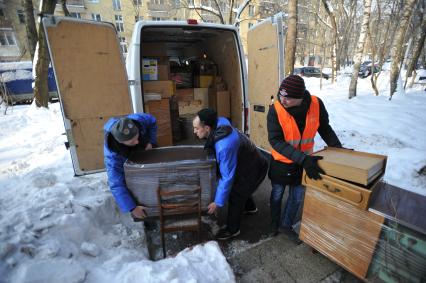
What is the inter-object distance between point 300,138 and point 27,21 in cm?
1062

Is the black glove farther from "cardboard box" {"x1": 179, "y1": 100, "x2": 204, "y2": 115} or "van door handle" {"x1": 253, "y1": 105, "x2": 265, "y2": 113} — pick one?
"cardboard box" {"x1": 179, "y1": 100, "x2": 204, "y2": 115}

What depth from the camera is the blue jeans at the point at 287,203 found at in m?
2.28

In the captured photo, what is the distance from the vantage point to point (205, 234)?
8.34 ft

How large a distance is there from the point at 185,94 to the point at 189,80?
434 millimetres

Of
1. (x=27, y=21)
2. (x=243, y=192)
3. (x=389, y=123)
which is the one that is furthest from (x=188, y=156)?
(x=27, y=21)

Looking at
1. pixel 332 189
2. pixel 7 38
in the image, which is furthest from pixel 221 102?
pixel 7 38

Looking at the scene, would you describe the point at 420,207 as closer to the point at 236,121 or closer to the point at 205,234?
the point at 205,234

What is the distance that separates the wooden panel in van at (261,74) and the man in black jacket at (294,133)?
105 centimetres

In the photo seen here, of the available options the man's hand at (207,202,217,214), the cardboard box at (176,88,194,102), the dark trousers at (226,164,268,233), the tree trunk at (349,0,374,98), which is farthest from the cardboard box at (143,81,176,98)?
the tree trunk at (349,0,374,98)

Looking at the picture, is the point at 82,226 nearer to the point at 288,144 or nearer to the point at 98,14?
the point at 288,144

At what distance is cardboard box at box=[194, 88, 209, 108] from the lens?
172 inches

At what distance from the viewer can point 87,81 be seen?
272 cm

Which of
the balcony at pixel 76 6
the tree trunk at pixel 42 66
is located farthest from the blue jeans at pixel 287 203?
the balcony at pixel 76 6

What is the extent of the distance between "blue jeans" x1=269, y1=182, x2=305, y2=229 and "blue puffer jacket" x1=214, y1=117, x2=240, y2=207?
0.56 meters
